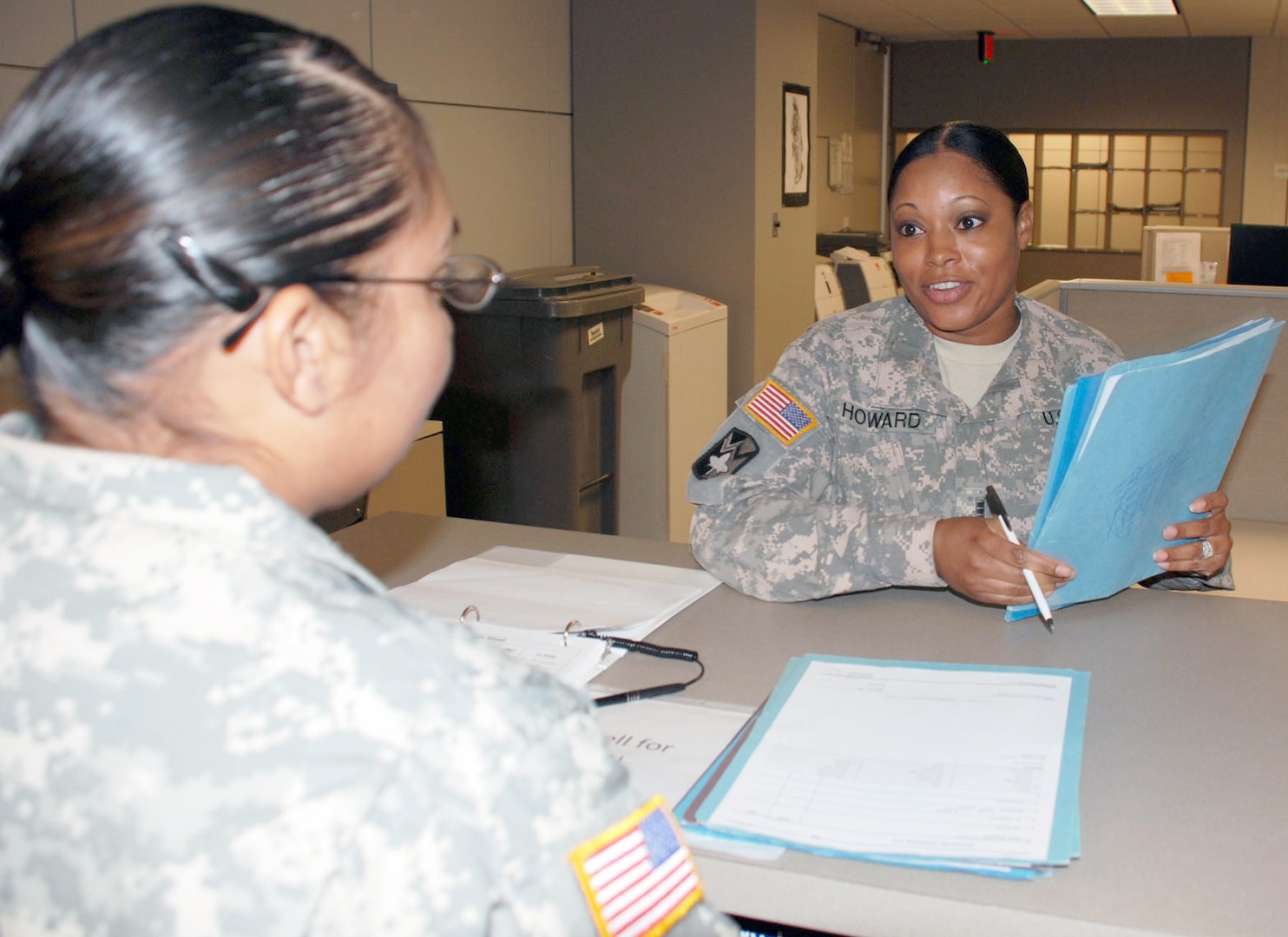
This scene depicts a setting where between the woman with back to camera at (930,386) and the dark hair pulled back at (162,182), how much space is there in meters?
1.03

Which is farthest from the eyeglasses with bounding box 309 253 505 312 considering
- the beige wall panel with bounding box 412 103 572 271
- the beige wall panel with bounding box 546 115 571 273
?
the beige wall panel with bounding box 546 115 571 273

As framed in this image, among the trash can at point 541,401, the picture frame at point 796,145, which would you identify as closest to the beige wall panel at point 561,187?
the picture frame at point 796,145

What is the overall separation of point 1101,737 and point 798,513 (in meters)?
0.55

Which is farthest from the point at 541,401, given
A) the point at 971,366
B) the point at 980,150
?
the point at 980,150

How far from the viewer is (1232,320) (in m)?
2.43

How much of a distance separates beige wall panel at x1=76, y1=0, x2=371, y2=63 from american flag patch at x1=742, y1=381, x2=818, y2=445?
5.98ft

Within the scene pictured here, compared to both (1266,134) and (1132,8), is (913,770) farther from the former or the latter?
(1266,134)

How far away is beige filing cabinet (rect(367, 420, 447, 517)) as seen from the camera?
2.95 metres

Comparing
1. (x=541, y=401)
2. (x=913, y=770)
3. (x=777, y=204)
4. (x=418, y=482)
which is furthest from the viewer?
(x=777, y=204)

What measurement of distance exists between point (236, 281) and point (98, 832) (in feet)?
0.84

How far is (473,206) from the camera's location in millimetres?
3984

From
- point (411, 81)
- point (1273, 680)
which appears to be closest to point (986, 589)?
point (1273, 680)

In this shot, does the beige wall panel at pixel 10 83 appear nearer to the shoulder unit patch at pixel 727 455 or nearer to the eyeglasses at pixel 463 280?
the shoulder unit patch at pixel 727 455

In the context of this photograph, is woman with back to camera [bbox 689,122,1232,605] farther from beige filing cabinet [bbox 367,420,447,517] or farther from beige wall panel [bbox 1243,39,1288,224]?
beige wall panel [bbox 1243,39,1288,224]
